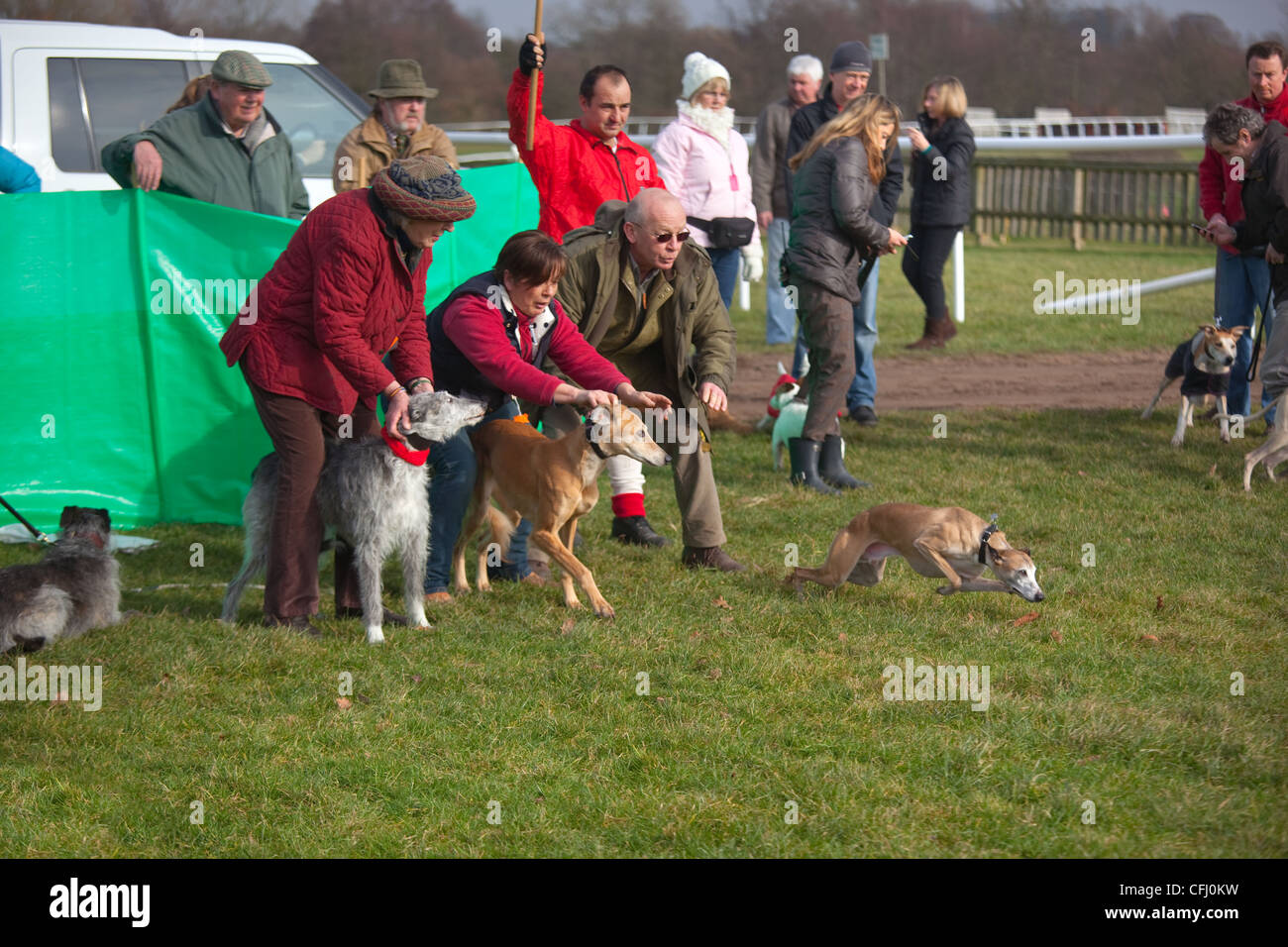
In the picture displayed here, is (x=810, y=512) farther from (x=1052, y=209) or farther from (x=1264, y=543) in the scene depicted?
(x=1052, y=209)

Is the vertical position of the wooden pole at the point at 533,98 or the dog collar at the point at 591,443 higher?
the wooden pole at the point at 533,98

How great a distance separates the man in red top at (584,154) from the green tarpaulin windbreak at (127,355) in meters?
1.49

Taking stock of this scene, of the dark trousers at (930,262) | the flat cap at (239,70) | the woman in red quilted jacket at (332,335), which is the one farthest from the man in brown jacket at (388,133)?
the dark trousers at (930,262)

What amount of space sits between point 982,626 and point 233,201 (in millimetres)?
4646

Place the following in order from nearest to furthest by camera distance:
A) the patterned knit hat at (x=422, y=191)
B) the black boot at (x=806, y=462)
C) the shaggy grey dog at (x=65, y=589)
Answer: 1. the patterned knit hat at (x=422, y=191)
2. the shaggy grey dog at (x=65, y=589)
3. the black boot at (x=806, y=462)

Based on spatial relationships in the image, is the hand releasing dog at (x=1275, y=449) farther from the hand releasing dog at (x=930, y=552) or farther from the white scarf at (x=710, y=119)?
the white scarf at (x=710, y=119)

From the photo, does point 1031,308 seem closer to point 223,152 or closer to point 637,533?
point 637,533

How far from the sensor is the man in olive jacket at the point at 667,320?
6.16 meters

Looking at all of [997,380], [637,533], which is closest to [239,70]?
[637,533]

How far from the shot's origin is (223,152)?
23.3 feet

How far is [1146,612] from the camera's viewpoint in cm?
581

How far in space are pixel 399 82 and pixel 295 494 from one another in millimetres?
3044

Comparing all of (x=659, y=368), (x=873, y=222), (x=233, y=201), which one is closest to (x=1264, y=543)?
(x=873, y=222)

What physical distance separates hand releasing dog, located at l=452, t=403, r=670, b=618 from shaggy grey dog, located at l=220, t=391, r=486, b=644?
0.45m
